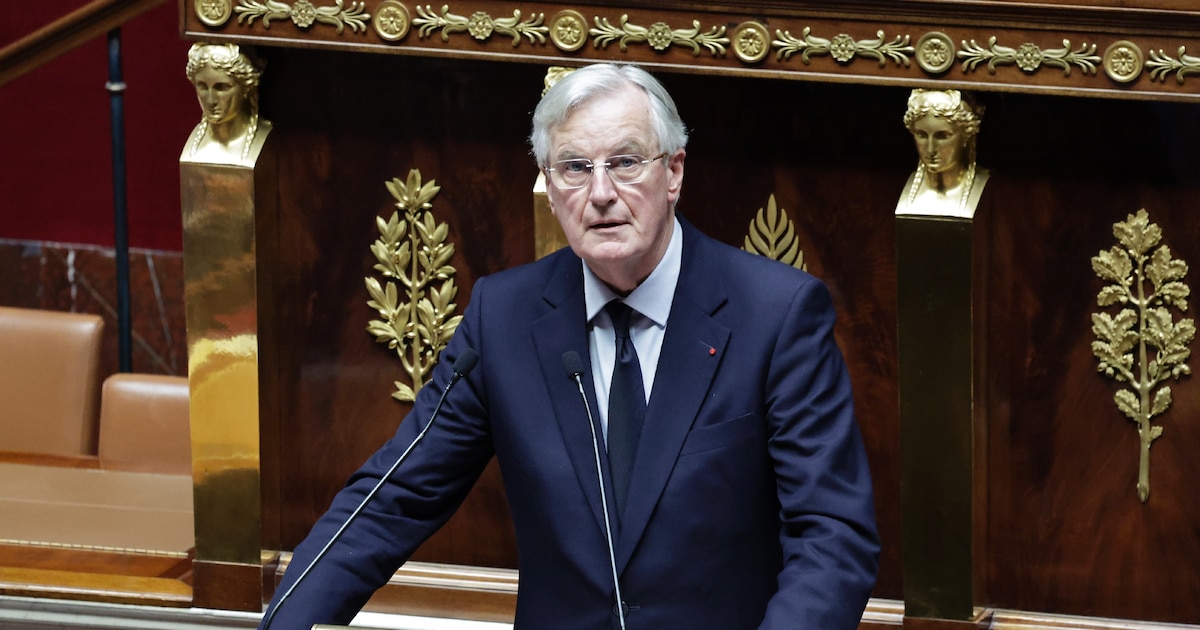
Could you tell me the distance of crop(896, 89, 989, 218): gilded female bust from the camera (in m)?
2.73

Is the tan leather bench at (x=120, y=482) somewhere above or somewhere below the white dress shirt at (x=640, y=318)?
below

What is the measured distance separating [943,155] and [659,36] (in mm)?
438

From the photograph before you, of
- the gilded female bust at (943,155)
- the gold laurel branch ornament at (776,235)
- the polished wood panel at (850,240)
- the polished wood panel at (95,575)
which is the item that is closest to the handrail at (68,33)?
the polished wood panel at (850,240)

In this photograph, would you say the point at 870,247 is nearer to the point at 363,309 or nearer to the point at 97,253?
the point at 363,309

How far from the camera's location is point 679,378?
7.40 feet

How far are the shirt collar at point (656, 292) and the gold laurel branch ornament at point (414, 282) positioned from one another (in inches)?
31.9

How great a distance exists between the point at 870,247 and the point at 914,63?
308 mm

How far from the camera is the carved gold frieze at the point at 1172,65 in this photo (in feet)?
8.63

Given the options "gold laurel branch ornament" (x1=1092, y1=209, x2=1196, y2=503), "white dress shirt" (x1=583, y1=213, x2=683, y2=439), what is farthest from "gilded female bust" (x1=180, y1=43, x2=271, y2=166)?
"gold laurel branch ornament" (x1=1092, y1=209, x2=1196, y2=503)

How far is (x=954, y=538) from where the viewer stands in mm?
2863

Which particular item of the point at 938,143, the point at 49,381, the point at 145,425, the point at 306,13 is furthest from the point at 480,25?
the point at 49,381

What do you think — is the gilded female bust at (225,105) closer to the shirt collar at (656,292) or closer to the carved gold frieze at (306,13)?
the carved gold frieze at (306,13)

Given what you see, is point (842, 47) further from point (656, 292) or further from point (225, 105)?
Answer: point (225, 105)

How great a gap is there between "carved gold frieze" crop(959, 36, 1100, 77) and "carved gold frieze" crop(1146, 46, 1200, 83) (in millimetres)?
74
